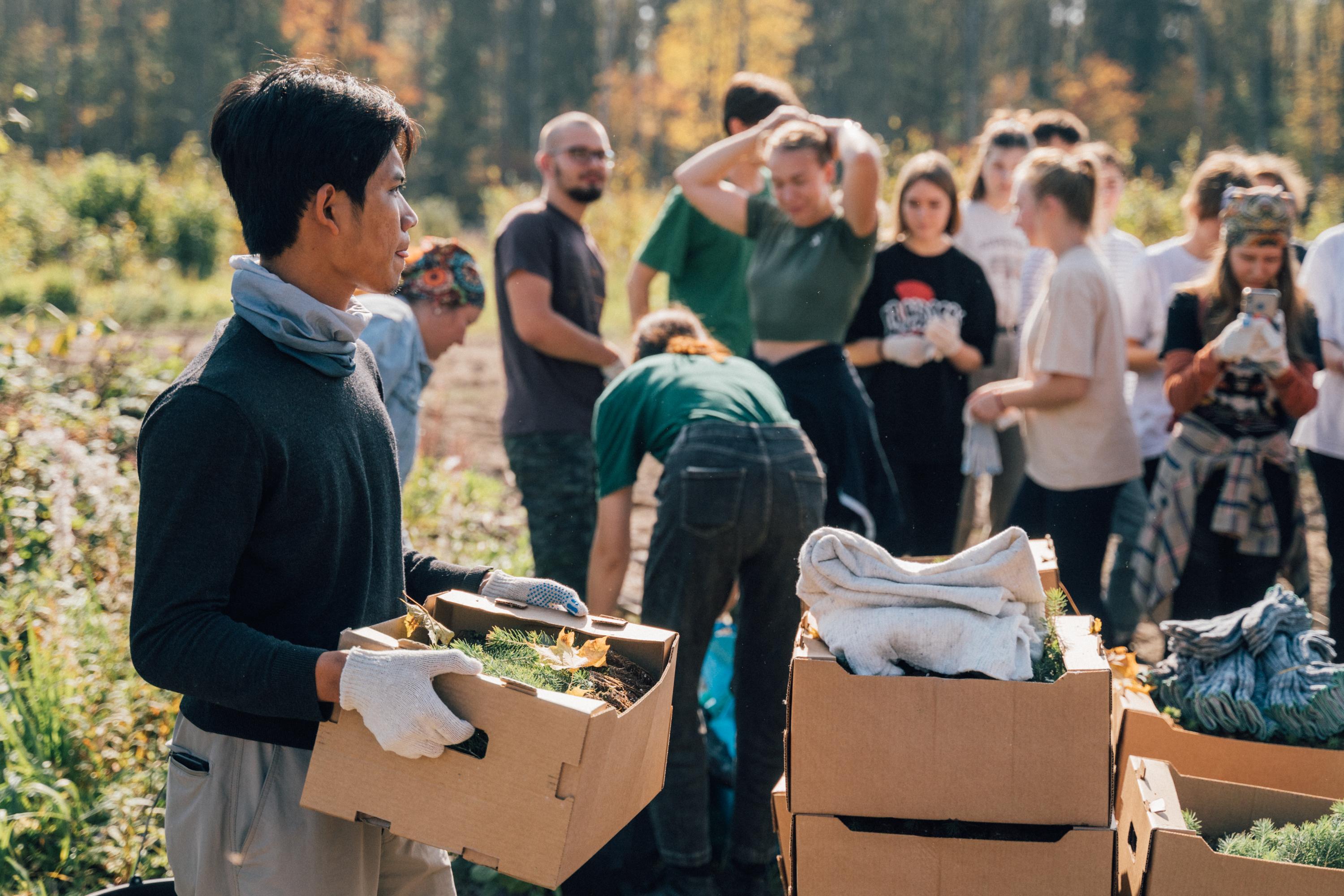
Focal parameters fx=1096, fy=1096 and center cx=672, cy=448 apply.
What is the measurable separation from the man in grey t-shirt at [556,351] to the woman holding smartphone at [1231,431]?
215 cm

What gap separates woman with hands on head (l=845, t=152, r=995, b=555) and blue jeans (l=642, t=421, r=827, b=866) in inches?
60.9

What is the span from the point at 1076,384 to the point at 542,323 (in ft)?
6.72

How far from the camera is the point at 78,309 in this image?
43.9 feet

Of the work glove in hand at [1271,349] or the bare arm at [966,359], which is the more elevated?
the work glove in hand at [1271,349]

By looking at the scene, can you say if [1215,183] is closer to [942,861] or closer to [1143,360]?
[1143,360]

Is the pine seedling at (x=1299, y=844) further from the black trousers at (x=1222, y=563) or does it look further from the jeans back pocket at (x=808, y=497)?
the black trousers at (x=1222, y=563)

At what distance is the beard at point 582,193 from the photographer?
448 cm

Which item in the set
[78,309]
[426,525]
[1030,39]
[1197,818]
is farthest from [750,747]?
[1030,39]

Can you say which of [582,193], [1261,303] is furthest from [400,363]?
[1261,303]

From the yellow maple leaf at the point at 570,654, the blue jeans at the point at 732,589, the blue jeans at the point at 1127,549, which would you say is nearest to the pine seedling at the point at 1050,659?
the yellow maple leaf at the point at 570,654

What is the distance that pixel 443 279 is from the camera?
3.52 m

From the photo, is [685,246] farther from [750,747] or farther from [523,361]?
[750,747]

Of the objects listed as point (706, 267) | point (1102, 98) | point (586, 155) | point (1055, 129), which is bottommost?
point (706, 267)

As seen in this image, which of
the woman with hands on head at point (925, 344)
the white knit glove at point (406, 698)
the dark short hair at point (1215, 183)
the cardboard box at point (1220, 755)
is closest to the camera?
the white knit glove at point (406, 698)
